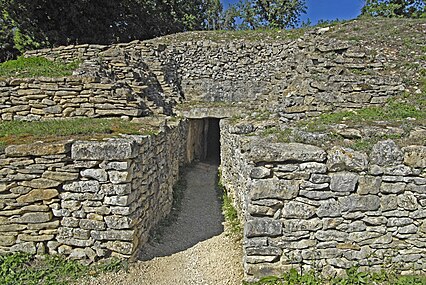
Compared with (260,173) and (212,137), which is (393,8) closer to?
(212,137)

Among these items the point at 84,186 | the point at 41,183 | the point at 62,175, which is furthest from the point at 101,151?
the point at 41,183

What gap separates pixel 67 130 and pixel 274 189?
385 cm

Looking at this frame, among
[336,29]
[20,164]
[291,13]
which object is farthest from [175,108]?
[291,13]

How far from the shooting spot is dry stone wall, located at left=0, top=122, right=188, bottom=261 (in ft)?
16.9

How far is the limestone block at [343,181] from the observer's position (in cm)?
448

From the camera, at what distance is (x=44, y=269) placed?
5.22 metres

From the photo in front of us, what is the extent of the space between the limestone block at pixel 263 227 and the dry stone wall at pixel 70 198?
6.16 feet

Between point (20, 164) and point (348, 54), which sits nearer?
point (20, 164)

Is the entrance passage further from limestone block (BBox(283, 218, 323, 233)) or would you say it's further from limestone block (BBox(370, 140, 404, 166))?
limestone block (BBox(370, 140, 404, 166))

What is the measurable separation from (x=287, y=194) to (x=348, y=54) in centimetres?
597

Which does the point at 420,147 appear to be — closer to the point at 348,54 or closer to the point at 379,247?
the point at 379,247

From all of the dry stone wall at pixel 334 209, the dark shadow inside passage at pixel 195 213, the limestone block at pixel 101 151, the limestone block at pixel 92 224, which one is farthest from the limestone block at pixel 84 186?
the dry stone wall at pixel 334 209

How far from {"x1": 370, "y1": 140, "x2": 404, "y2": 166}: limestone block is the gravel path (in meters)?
2.62

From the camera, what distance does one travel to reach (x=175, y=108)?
1371 centimetres
